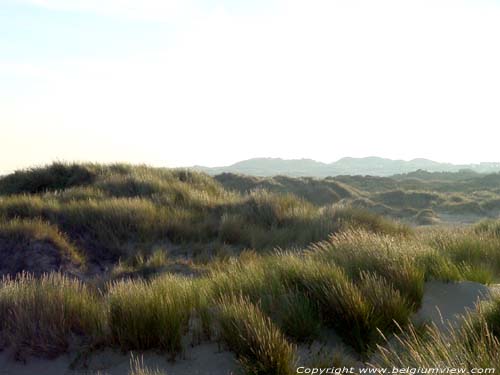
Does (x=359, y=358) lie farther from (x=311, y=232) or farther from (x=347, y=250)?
(x=311, y=232)

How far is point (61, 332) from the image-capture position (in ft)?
12.4

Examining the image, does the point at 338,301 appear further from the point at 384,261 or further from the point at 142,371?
the point at 142,371

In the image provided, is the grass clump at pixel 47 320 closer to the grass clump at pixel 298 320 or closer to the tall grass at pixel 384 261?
the grass clump at pixel 298 320

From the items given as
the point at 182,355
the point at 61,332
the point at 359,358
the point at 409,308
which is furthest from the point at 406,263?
the point at 61,332

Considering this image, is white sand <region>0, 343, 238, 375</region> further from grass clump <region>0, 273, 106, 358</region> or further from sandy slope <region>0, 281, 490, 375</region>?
grass clump <region>0, 273, 106, 358</region>

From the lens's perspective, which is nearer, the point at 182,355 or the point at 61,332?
the point at 182,355

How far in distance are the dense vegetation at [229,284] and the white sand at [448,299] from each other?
0.14 metres

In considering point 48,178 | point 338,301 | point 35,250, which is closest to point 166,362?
point 338,301

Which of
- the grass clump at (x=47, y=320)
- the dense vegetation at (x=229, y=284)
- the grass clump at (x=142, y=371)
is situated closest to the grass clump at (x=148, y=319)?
the dense vegetation at (x=229, y=284)

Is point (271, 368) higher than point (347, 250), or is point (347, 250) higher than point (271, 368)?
point (347, 250)

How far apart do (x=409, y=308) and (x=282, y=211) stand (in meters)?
7.56

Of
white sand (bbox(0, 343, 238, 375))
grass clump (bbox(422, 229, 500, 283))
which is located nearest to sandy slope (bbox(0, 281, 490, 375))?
white sand (bbox(0, 343, 238, 375))

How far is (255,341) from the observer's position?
10.4 ft

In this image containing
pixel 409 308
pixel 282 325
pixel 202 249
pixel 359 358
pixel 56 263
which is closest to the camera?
pixel 359 358
